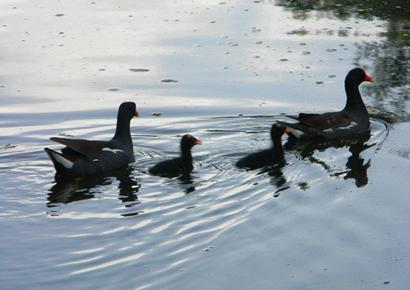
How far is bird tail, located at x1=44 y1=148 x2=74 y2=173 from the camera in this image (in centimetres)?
960

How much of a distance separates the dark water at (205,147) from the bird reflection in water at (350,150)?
0.03 meters

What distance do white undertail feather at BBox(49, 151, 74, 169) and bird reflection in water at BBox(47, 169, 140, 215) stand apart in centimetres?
14

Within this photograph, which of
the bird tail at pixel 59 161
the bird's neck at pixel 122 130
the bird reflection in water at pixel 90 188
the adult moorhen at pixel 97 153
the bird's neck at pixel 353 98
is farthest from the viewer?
the bird's neck at pixel 353 98

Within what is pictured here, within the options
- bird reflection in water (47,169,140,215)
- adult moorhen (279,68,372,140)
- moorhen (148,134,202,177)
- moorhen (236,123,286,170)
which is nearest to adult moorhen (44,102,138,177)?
bird reflection in water (47,169,140,215)

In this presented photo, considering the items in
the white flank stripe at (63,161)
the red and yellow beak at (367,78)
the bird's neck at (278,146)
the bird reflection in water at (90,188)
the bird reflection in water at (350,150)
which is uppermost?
the red and yellow beak at (367,78)

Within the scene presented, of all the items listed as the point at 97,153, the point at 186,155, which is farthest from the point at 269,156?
the point at 97,153

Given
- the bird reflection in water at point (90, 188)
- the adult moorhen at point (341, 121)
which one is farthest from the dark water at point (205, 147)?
the adult moorhen at point (341, 121)

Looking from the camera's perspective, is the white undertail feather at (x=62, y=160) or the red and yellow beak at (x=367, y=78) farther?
the red and yellow beak at (x=367, y=78)

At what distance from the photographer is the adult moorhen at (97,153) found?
384 inches

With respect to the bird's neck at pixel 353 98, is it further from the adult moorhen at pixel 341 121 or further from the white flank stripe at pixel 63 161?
the white flank stripe at pixel 63 161

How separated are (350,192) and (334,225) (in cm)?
100

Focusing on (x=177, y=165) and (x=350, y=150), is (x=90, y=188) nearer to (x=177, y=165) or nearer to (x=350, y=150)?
(x=177, y=165)

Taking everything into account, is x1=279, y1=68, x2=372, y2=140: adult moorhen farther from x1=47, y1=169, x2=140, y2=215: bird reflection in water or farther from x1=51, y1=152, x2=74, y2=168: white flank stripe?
x1=51, y1=152, x2=74, y2=168: white flank stripe

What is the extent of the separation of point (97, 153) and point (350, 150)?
2.86 meters
